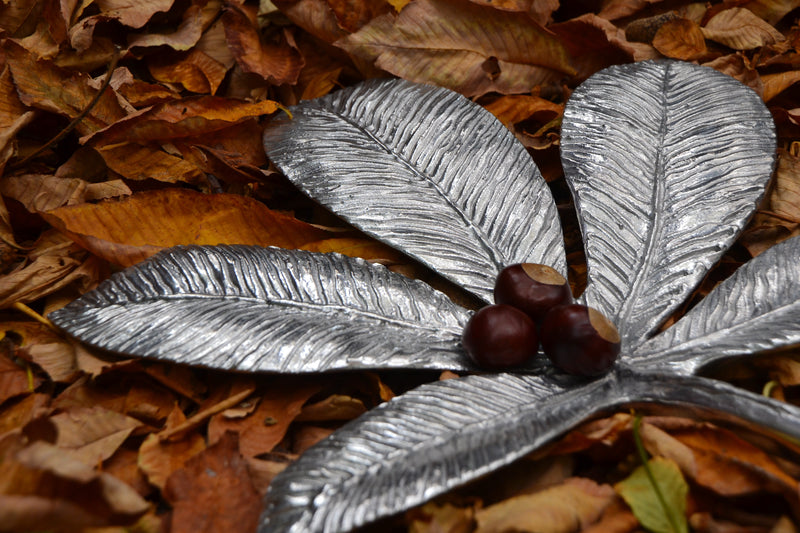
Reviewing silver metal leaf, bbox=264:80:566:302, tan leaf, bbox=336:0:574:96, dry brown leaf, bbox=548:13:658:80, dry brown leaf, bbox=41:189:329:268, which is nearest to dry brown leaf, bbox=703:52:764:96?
dry brown leaf, bbox=548:13:658:80

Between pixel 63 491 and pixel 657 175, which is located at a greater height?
pixel 657 175

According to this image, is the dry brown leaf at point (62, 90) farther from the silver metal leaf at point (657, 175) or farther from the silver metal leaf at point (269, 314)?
the silver metal leaf at point (657, 175)

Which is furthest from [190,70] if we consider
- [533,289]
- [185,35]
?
[533,289]

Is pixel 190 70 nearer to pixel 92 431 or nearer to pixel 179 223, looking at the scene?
pixel 179 223

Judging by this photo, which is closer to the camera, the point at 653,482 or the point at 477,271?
the point at 653,482

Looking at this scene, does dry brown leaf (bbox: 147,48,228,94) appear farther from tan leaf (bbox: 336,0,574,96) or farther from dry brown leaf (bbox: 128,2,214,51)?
tan leaf (bbox: 336,0,574,96)

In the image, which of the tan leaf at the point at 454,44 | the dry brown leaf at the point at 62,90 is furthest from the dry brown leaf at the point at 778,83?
the dry brown leaf at the point at 62,90
